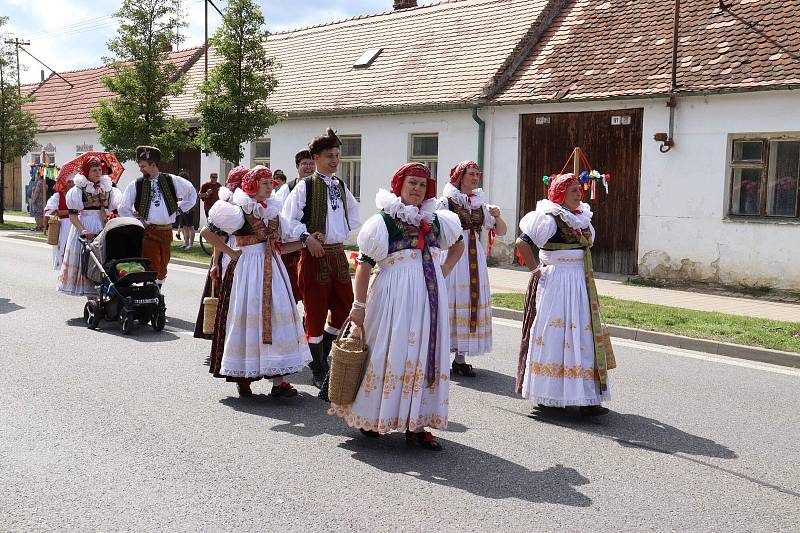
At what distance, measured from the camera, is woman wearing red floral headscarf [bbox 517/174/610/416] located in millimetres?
6707

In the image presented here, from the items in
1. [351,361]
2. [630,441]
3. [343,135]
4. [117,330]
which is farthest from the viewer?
[343,135]

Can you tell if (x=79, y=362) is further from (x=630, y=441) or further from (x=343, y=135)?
(x=343, y=135)

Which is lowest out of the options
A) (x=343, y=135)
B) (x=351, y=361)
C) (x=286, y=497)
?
(x=286, y=497)

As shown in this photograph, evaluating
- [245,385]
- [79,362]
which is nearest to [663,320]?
[245,385]

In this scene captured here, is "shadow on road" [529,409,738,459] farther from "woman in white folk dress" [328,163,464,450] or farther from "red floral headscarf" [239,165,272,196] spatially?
"red floral headscarf" [239,165,272,196]

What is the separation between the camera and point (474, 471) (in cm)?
547

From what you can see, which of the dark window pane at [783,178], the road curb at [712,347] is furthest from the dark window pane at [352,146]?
the road curb at [712,347]

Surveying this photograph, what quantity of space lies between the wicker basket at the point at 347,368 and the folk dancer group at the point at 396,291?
3.5 inches

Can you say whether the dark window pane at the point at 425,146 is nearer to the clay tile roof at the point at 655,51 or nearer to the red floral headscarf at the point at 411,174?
the clay tile roof at the point at 655,51

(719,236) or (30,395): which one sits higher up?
(719,236)

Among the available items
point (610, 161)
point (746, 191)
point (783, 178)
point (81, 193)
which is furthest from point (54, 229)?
point (783, 178)

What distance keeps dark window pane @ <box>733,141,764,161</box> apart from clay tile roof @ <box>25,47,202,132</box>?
2233cm

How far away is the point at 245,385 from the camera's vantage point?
282 inches

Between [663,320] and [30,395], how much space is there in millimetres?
7539
